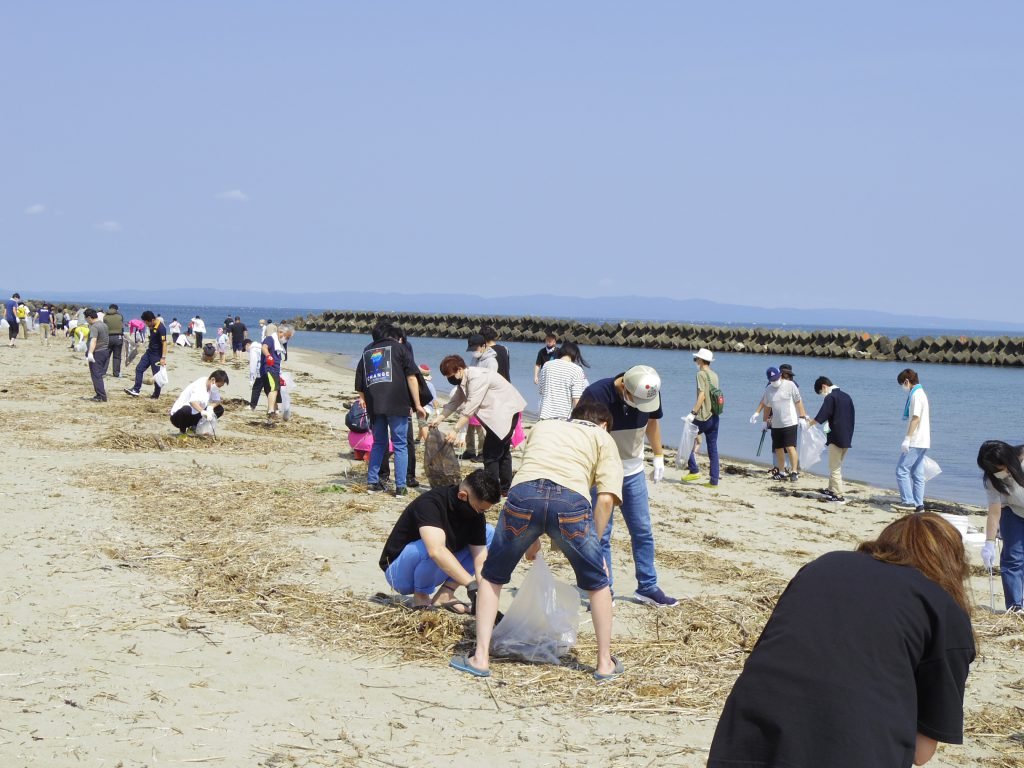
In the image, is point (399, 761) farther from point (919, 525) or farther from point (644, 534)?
point (644, 534)

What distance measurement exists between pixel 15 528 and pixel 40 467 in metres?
2.93

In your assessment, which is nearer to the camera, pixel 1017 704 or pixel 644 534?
pixel 1017 704

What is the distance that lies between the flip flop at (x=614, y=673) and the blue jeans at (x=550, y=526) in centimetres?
54

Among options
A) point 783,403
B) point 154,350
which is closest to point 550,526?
point 783,403

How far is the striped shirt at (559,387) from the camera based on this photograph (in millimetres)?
10500

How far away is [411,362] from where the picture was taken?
1022 centimetres

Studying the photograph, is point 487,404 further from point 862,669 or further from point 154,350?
point 154,350

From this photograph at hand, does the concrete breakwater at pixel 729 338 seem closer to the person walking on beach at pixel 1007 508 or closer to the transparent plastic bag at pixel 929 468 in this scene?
the transparent plastic bag at pixel 929 468

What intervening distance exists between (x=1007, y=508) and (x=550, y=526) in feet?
13.3

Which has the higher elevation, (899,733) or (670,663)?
(899,733)

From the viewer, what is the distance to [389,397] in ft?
33.1

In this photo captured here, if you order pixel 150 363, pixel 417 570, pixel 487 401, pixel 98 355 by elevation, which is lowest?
pixel 417 570

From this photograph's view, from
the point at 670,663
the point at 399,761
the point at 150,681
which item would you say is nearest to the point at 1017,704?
the point at 670,663

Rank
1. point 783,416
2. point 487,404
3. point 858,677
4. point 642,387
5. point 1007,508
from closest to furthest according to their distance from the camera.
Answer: point 858,677 → point 642,387 → point 1007,508 → point 487,404 → point 783,416
